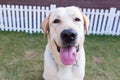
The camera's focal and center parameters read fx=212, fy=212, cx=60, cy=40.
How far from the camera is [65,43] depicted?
3.02 metres

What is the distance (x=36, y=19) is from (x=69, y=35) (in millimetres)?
3417

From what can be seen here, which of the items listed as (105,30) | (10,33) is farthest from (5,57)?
(105,30)

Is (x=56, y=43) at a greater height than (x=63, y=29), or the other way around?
(x=63, y=29)

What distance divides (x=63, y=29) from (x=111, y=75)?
2.22m

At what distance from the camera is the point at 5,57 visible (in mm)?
5070

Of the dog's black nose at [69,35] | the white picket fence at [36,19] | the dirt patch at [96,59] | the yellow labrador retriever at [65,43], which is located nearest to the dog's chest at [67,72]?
the yellow labrador retriever at [65,43]

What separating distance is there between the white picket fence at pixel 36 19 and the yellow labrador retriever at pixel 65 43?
261 centimetres

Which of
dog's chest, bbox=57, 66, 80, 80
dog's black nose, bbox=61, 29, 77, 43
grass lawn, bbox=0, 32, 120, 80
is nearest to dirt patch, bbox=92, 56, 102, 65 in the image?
grass lawn, bbox=0, 32, 120, 80

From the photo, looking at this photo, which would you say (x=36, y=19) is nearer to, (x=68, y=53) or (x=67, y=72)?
(x=67, y=72)

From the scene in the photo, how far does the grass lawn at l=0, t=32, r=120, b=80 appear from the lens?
4617 millimetres

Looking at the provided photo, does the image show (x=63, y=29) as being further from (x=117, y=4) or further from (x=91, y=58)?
(x=117, y=4)

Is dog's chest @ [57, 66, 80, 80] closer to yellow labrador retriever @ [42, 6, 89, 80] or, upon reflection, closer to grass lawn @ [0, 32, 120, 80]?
yellow labrador retriever @ [42, 6, 89, 80]

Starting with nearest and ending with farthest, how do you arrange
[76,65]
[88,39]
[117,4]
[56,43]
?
1. [56,43]
2. [76,65]
3. [88,39]
4. [117,4]

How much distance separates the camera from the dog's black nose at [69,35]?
2.88 metres
